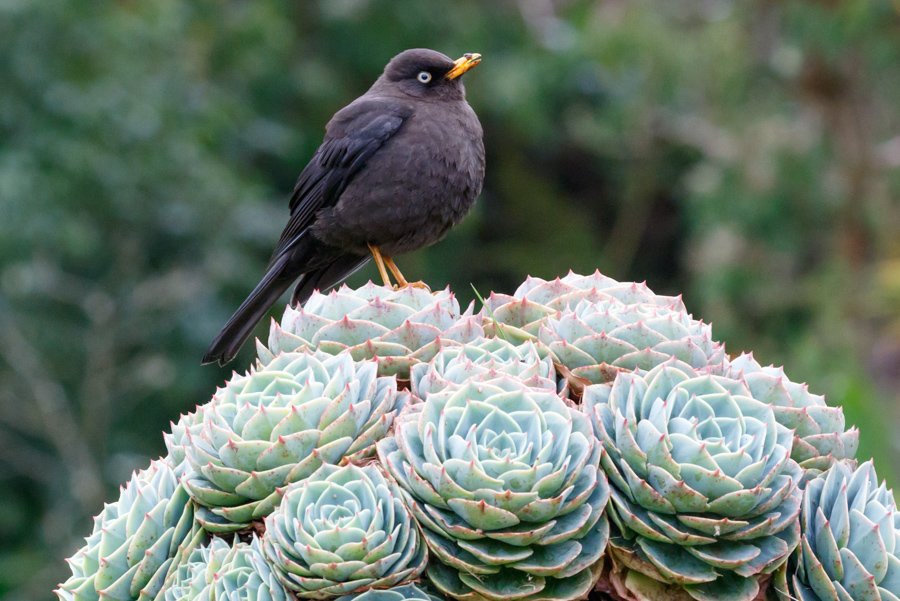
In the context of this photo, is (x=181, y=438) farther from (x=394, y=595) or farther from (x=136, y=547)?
(x=394, y=595)

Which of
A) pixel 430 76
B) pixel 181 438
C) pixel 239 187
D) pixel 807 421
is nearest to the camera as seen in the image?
pixel 807 421

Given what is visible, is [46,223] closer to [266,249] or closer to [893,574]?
[266,249]

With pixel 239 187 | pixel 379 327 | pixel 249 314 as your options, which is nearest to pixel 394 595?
pixel 379 327

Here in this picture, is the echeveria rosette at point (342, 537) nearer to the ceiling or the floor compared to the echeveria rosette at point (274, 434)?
nearer to the floor

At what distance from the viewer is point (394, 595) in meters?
1.18

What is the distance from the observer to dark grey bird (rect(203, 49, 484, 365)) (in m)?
3.06

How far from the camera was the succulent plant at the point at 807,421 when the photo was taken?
136 centimetres

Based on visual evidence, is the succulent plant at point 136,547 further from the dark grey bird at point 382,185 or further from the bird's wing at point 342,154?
the bird's wing at point 342,154

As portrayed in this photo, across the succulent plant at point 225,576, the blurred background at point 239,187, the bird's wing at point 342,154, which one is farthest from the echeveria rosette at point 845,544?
the blurred background at point 239,187

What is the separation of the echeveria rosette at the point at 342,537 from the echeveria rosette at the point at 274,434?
0.21 feet

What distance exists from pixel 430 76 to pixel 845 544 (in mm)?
2467

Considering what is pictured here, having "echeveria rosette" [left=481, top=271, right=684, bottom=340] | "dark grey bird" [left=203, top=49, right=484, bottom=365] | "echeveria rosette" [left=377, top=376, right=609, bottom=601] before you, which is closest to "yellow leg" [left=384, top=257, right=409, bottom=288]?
"dark grey bird" [left=203, top=49, right=484, bottom=365]

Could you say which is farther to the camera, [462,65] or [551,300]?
[462,65]

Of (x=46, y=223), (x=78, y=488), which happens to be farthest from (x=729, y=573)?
(x=78, y=488)
